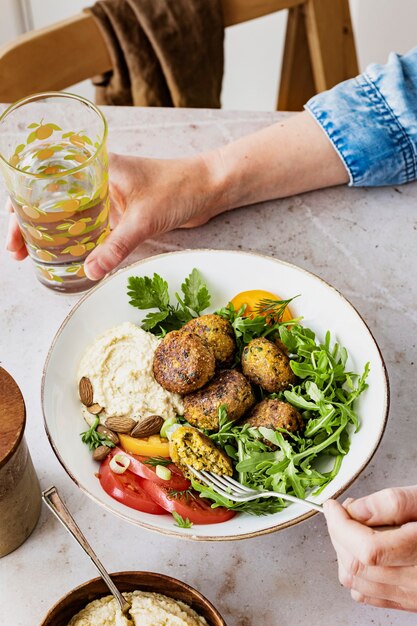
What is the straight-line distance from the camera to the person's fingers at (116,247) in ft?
4.26

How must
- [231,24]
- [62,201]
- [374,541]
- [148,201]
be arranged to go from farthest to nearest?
[231,24]
[148,201]
[62,201]
[374,541]

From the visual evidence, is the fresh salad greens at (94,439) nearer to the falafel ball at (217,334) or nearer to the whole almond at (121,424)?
the whole almond at (121,424)

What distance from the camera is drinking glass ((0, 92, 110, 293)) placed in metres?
1.23

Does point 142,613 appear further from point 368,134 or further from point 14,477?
point 368,134

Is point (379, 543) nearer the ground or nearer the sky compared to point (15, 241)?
nearer the ground

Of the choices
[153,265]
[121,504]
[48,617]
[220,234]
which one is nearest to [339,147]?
[220,234]

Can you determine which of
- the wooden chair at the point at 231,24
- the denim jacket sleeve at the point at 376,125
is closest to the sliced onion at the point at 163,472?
the denim jacket sleeve at the point at 376,125

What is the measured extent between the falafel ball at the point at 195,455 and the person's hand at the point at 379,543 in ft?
0.57

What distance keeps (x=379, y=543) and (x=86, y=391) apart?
1.55 feet

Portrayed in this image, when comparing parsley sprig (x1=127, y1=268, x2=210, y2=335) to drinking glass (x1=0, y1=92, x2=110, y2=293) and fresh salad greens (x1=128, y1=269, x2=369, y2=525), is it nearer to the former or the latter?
fresh salad greens (x1=128, y1=269, x2=369, y2=525)

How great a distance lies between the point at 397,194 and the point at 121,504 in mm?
832

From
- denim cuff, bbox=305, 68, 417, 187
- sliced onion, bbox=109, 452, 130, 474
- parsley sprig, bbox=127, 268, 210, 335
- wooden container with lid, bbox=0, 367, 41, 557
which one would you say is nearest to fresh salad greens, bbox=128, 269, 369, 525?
parsley sprig, bbox=127, 268, 210, 335

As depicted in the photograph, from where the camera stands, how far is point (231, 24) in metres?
1.83

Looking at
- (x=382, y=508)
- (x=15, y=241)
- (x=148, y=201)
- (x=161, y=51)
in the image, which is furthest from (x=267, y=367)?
(x=161, y=51)
